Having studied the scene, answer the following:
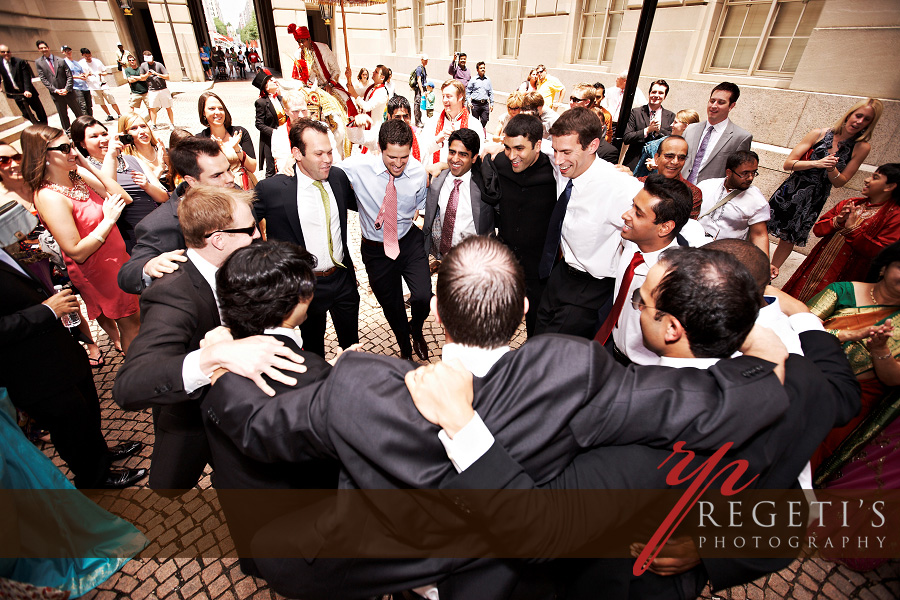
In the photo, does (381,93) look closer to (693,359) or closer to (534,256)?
(534,256)

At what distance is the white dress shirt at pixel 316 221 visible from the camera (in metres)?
3.21

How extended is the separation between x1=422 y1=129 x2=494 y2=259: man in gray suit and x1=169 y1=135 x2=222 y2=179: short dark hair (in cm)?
187

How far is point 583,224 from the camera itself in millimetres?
3230

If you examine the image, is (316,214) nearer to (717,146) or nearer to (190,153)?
(190,153)

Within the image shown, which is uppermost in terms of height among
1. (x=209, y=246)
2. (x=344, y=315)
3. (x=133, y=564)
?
(x=209, y=246)

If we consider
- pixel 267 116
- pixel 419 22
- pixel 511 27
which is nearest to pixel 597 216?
pixel 267 116

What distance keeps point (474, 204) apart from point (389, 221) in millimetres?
833

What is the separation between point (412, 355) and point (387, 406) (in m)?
2.95

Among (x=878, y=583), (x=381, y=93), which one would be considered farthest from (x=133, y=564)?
(x=381, y=93)

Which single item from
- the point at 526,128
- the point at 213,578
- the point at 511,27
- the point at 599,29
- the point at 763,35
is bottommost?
the point at 213,578

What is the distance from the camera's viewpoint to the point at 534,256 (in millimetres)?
3820

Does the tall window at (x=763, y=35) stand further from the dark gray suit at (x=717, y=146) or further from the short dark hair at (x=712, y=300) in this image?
the short dark hair at (x=712, y=300)

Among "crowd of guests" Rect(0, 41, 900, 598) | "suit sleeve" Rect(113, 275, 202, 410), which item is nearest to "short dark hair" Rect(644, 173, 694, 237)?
"crowd of guests" Rect(0, 41, 900, 598)

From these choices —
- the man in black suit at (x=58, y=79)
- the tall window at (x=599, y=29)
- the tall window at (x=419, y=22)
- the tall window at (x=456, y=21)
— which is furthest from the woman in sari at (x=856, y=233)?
the tall window at (x=419, y=22)
